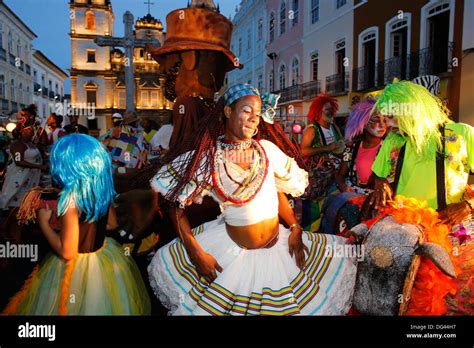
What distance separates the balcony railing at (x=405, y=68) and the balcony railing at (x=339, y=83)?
26cm

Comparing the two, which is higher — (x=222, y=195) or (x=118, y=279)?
(x=222, y=195)

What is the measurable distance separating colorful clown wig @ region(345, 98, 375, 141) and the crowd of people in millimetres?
1087

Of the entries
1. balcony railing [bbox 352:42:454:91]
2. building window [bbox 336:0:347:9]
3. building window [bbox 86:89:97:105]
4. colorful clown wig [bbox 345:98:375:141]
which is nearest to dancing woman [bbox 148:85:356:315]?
colorful clown wig [bbox 345:98:375:141]

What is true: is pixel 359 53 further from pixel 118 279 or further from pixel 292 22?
A: pixel 118 279

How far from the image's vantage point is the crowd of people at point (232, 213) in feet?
7.55

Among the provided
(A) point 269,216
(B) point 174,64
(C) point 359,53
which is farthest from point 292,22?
(A) point 269,216

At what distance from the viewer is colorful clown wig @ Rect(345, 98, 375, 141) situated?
12.5 feet

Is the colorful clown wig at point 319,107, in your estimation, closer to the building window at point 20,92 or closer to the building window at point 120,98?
the building window at point 20,92

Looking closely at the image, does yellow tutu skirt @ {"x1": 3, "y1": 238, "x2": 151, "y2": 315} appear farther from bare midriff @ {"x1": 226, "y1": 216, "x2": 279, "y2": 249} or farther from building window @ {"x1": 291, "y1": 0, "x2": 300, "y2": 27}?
building window @ {"x1": 291, "y1": 0, "x2": 300, "y2": 27}

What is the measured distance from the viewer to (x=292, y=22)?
14227mm

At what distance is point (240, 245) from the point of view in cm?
244

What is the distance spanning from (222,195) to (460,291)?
150cm
